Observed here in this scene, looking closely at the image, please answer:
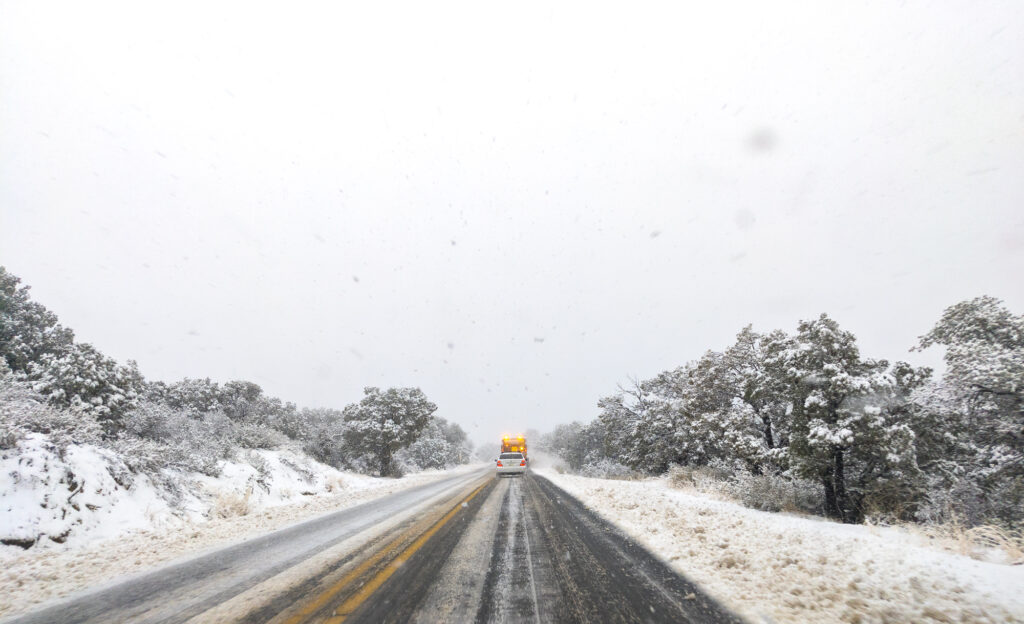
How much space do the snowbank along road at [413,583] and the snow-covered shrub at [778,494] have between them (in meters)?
5.81

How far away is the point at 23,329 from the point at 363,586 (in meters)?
33.6

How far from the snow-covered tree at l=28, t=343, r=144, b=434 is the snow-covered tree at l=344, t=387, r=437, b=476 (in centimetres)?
1621

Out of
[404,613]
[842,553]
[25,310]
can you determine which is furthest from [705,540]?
[25,310]

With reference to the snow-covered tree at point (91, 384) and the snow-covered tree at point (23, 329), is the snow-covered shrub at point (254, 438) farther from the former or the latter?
the snow-covered tree at point (23, 329)

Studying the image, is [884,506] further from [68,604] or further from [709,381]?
[68,604]

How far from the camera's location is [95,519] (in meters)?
7.68

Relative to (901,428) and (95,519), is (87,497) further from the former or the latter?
(901,428)

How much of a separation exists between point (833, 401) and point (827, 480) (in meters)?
2.12

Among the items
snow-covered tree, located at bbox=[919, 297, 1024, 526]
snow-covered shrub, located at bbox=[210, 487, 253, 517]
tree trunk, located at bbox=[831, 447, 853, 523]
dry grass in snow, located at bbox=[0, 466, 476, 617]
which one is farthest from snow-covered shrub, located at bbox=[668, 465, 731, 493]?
snow-covered shrub, located at bbox=[210, 487, 253, 517]

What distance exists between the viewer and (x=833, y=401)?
1009 cm

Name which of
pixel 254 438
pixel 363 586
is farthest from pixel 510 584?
pixel 254 438

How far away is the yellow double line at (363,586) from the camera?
3684 mm

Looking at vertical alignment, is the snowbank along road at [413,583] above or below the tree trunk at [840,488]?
below

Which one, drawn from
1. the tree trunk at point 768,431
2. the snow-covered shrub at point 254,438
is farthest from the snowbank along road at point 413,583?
the snow-covered shrub at point 254,438
